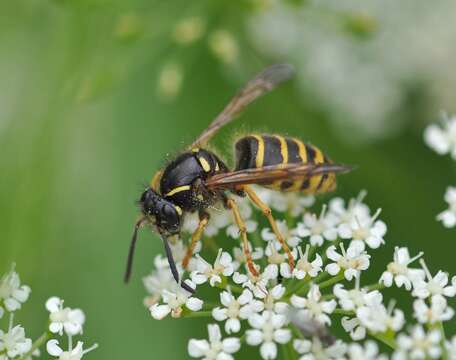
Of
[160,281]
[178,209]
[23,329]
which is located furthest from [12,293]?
[178,209]

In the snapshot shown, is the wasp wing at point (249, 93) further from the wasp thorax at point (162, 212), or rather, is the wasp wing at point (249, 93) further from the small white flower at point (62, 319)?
the small white flower at point (62, 319)

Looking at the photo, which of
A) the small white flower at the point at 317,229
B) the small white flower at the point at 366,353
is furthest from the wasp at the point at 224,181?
the small white flower at the point at 366,353

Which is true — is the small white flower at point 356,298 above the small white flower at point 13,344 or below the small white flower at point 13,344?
below

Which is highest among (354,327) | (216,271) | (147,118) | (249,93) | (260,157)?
(249,93)

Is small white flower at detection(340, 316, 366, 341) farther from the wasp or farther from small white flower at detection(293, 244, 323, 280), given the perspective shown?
the wasp

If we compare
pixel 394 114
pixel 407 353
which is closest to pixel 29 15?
pixel 394 114

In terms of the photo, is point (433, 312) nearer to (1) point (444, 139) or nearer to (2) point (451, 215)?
(2) point (451, 215)
